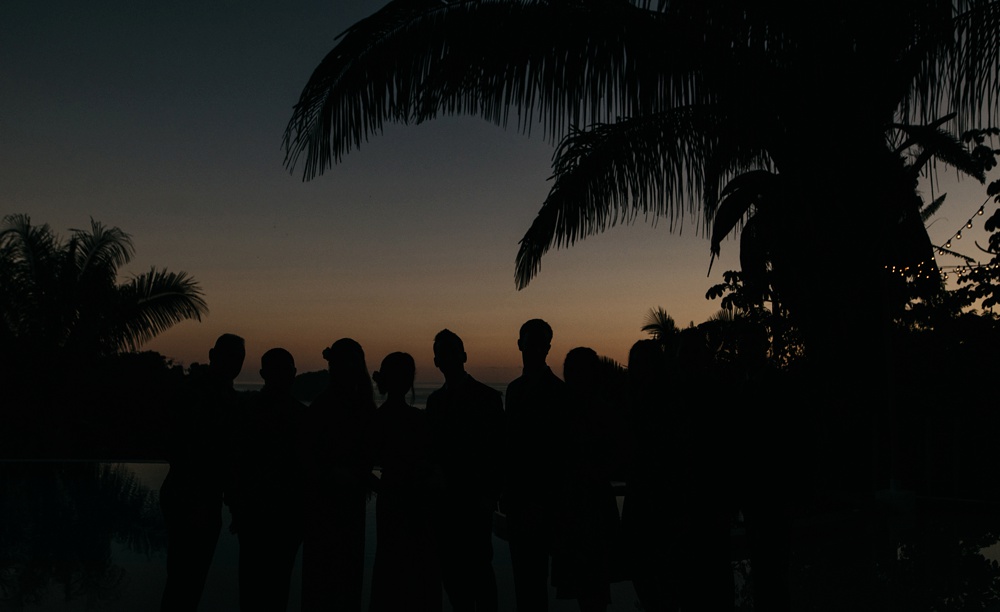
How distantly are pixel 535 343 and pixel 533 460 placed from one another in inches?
20.0

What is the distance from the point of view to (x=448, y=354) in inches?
134

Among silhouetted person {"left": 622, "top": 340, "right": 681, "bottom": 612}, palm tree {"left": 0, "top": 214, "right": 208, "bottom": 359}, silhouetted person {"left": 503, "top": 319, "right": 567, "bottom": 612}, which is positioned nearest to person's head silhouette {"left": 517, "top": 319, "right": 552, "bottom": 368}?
silhouetted person {"left": 503, "top": 319, "right": 567, "bottom": 612}

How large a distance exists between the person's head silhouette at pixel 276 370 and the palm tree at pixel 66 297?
1479 centimetres

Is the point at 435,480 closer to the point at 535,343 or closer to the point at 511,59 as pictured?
the point at 535,343

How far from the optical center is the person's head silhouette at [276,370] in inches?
129

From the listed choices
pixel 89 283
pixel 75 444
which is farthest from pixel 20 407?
pixel 89 283

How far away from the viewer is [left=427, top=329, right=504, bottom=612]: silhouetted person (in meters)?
3.37

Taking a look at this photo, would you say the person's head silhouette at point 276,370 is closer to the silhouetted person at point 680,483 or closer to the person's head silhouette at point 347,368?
the person's head silhouette at point 347,368

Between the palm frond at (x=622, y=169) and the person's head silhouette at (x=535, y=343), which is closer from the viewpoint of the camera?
the person's head silhouette at (x=535, y=343)

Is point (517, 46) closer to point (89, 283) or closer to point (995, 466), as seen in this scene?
point (995, 466)

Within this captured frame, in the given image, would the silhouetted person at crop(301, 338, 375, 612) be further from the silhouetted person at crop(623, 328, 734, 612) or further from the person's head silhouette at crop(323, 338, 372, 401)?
the silhouetted person at crop(623, 328, 734, 612)

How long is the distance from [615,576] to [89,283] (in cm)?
1558

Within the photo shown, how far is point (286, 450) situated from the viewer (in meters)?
3.34

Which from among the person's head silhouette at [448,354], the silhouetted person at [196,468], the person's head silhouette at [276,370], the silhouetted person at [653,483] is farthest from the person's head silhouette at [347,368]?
the silhouetted person at [653,483]
